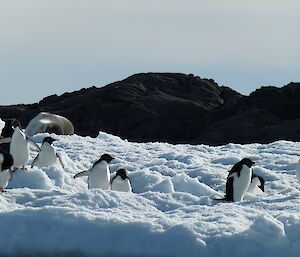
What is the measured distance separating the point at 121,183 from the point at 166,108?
43048 millimetres

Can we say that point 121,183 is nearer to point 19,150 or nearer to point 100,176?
point 100,176

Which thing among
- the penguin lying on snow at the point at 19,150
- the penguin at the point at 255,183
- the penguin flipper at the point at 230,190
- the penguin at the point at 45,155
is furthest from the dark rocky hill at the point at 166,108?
the penguin flipper at the point at 230,190

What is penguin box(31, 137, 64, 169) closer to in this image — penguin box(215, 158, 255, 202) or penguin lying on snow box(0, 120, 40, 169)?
penguin lying on snow box(0, 120, 40, 169)

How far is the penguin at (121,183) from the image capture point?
1134 centimetres

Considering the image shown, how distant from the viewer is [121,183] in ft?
37.3

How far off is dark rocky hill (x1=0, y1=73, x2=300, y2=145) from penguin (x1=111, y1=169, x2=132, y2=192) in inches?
1295

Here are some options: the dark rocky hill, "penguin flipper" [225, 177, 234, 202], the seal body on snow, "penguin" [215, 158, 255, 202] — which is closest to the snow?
"penguin" [215, 158, 255, 202]

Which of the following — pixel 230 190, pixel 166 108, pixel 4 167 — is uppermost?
pixel 166 108

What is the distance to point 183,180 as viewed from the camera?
11633 mm

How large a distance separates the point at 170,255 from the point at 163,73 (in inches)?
2136

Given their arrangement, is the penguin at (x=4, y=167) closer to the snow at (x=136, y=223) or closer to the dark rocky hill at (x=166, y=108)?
the snow at (x=136, y=223)

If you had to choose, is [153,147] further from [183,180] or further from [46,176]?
[46,176]

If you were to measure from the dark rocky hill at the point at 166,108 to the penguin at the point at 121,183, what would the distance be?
32.9m

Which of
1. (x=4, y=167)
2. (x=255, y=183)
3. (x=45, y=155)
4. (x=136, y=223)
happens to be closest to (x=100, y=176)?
(x=45, y=155)
